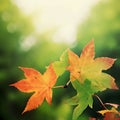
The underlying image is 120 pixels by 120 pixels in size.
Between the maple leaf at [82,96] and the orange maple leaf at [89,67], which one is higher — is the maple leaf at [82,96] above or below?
below

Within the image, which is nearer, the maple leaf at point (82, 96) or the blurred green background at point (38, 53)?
the maple leaf at point (82, 96)

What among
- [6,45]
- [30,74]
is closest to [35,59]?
[6,45]

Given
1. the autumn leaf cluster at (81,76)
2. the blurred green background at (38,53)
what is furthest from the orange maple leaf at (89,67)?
the blurred green background at (38,53)

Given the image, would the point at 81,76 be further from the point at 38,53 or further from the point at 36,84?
the point at 38,53

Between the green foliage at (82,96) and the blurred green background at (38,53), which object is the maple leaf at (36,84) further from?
the blurred green background at (38,53)

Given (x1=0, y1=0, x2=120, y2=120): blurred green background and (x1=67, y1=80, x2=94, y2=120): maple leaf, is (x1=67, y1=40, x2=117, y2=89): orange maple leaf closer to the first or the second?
(x1=67, y1=80, x2=94, y2=120): maple leaf

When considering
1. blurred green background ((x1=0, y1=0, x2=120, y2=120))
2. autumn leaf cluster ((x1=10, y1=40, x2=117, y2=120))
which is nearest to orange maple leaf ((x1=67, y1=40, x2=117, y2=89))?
autumn leaf cluster ((x1=10, y1=40, x2=117, y2=120))

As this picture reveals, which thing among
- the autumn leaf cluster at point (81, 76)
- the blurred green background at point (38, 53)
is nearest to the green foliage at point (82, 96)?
the autumn leaf cluster at point (81, 76)
